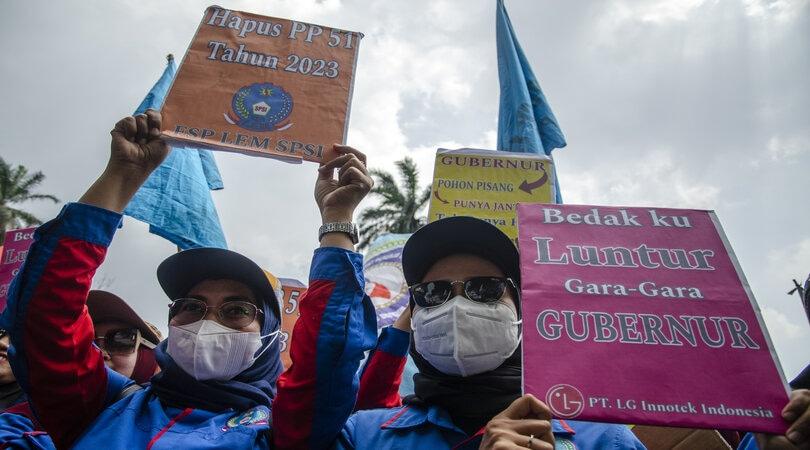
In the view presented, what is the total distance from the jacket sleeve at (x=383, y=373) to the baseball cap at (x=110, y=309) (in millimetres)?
1682

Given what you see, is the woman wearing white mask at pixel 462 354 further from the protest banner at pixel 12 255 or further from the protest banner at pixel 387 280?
the protest banner at pixel 387 280

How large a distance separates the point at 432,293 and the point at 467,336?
26cm

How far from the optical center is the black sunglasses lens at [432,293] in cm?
211

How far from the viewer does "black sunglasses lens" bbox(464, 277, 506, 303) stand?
2.07 metres

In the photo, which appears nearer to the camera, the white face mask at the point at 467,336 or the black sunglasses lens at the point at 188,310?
the white face mask at the point at 467,336

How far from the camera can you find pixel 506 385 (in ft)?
6.26

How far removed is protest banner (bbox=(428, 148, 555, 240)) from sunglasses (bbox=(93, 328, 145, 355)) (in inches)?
88.1

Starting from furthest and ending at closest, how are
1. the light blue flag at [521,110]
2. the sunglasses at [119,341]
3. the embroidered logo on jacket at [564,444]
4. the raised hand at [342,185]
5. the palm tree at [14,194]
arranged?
the palm tree at [14,194]
the light blue flag at [521,110]
the sunglasses at [119,341]
the raised hand at [342,185]
the embroidered logo on jacket at [564,444]

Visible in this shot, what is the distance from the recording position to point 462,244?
2273 millimetres

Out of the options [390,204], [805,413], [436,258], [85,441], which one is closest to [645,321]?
[805,413]

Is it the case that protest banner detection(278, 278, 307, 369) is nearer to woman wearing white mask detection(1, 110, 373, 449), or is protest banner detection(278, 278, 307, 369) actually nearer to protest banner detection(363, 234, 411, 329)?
protest banner detection(363, 234, 411, 329)

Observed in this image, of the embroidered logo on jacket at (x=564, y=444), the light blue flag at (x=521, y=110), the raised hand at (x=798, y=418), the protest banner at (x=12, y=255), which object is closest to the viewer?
the raised hand at (x=798, y=418)

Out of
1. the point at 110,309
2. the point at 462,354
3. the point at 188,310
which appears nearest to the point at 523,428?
the point at 462,354

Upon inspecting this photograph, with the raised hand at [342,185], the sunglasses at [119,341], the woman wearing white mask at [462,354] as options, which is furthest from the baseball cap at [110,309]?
the woman wearing white mask at [462,354]
